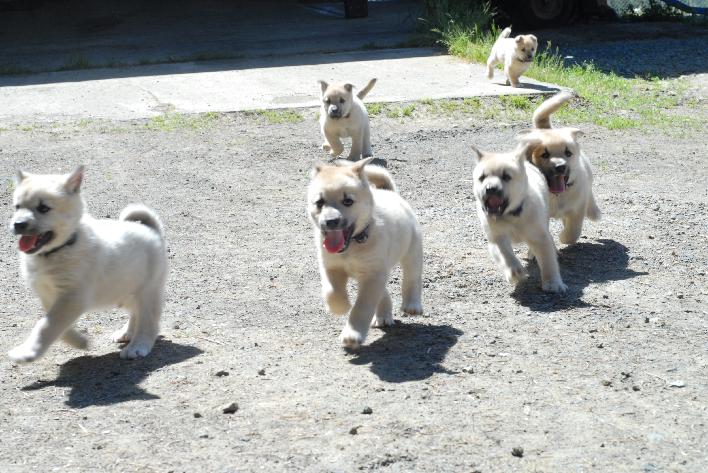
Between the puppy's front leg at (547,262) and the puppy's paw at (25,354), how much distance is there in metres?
2.90

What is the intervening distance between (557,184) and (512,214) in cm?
77

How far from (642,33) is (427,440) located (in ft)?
42.8

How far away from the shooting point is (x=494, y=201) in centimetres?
598

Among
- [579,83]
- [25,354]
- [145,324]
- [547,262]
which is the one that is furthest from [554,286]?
[579,83]

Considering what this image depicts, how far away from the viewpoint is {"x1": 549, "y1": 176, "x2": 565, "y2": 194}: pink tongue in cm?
674

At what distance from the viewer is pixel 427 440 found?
413 centimetres

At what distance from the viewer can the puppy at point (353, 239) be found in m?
5.00

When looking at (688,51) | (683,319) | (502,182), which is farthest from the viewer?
(688,51)

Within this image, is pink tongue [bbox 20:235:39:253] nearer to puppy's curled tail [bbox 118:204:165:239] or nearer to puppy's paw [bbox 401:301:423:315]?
puppy's curled tail [bbox 118:204:165:239]

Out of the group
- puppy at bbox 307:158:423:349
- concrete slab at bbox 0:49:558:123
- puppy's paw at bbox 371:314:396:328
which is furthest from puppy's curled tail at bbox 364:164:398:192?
concrete slab at bbox 0:49:558:123

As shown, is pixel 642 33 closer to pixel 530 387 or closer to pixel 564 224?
pixel 564 224

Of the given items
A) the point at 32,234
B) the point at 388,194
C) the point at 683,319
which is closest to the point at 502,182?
the point at 388,194

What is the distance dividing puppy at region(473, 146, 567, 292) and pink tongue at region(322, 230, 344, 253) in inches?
50.9

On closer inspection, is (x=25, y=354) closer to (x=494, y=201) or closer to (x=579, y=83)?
(x=494, y=201)
